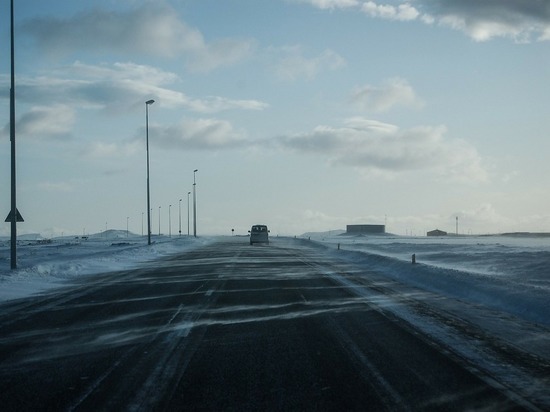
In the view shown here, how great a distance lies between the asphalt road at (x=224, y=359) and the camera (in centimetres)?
667

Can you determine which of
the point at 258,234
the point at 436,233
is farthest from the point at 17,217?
the point at 436,233

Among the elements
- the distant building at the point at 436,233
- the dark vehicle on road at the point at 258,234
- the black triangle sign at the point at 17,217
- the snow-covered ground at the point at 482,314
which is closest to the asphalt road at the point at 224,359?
the snow-covered ground at the point at 482,314

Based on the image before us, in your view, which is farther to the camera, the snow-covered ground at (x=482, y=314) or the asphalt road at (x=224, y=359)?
the snow-covered ground at (x=482, y=314)

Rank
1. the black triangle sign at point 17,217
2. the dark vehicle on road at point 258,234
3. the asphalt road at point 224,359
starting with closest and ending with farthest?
1. the asphalt road at point 224,359
2. the black triangle sign at point 17,217
3. the dark vehicle on road at point 258,234

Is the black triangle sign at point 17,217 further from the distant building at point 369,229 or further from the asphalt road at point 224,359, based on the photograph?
the distant building at point 369,229

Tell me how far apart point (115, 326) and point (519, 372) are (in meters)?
7.49

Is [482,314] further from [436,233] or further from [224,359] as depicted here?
[436,233]

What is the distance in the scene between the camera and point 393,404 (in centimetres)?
648

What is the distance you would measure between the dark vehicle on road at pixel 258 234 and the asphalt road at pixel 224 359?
55988 millimetres

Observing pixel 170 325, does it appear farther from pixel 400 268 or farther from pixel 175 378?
pixel 400 268

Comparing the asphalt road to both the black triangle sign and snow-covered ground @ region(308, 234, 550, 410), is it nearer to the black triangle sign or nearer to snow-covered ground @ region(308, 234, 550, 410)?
snow-covered ground @ region(308, 234, 550, 410)

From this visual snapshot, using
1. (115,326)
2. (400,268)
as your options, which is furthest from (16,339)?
(400,268)

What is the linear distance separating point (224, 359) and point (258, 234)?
63789 millimetres

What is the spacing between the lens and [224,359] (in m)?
8.80
